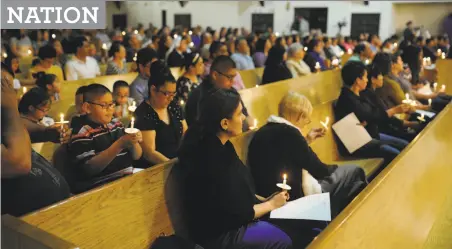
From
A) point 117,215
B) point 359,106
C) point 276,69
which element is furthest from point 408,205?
point 276,69

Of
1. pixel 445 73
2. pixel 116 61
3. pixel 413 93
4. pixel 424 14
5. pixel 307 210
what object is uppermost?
pixel 424 14

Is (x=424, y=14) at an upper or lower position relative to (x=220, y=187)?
upper

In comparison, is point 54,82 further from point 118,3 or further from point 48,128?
point 118,3

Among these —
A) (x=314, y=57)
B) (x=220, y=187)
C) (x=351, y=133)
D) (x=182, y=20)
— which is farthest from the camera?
(x=182, y=20)

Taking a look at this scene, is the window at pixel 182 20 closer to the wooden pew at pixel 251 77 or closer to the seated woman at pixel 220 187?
the wooden pew at pixel 251 77

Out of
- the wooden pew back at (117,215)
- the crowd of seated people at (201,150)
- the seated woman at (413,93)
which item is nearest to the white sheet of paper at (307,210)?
the crowd of seated people at (201,150)

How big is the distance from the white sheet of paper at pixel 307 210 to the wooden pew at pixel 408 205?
330mm

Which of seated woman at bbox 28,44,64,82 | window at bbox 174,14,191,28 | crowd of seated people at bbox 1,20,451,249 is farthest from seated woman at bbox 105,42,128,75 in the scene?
window at bbox 174,14,191,28

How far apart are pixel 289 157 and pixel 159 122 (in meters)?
0.96

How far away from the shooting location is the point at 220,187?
95.7 inches

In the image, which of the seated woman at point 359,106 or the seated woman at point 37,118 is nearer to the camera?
the seated woman at point 37,118

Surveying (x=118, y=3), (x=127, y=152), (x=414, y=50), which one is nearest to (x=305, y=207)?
(x=127, y=152)

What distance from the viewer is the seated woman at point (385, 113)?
476 cm

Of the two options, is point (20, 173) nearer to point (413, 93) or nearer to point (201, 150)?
point (201, 150)
